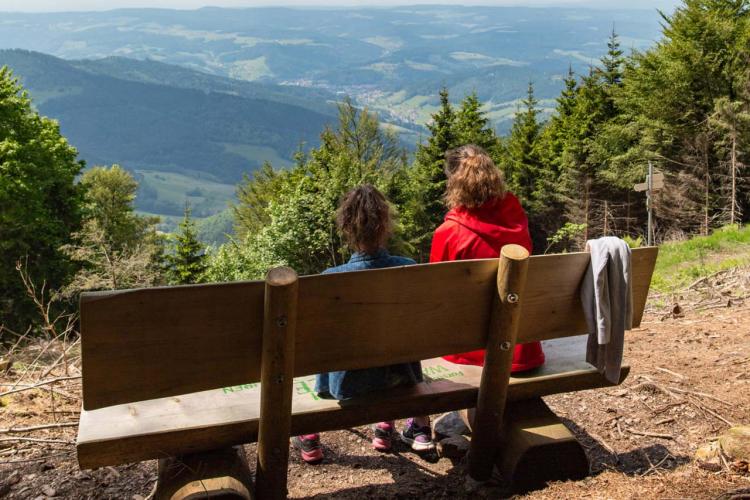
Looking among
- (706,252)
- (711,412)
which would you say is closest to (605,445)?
(711,412)

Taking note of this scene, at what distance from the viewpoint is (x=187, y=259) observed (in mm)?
40125

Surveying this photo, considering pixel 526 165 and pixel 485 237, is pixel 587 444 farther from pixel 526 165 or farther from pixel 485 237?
pixel 526 165

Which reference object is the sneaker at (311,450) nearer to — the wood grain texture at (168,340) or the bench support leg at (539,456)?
the bench support leg at (539,456)

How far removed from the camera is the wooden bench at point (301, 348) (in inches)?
100

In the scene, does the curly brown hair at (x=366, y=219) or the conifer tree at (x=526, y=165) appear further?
the conifer tree at (x=526, y=165)

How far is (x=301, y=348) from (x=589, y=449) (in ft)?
7.42

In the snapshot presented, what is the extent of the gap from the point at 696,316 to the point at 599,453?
124 inches

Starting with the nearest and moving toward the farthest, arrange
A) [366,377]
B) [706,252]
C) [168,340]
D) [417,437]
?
[168,340] < [366,377] < [417,437] < [706,252]

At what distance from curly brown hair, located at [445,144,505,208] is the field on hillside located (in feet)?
5.23

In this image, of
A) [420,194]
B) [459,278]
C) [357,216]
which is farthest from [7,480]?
[420,194]

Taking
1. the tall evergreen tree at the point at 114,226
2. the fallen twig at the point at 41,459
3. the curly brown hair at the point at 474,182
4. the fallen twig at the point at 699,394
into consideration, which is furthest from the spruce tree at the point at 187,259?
the curly brown hair at the point at 474,182

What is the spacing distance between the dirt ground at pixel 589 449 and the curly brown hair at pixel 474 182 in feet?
5.28

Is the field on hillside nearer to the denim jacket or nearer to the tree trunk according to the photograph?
the denim jacket

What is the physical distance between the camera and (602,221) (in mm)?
38781
